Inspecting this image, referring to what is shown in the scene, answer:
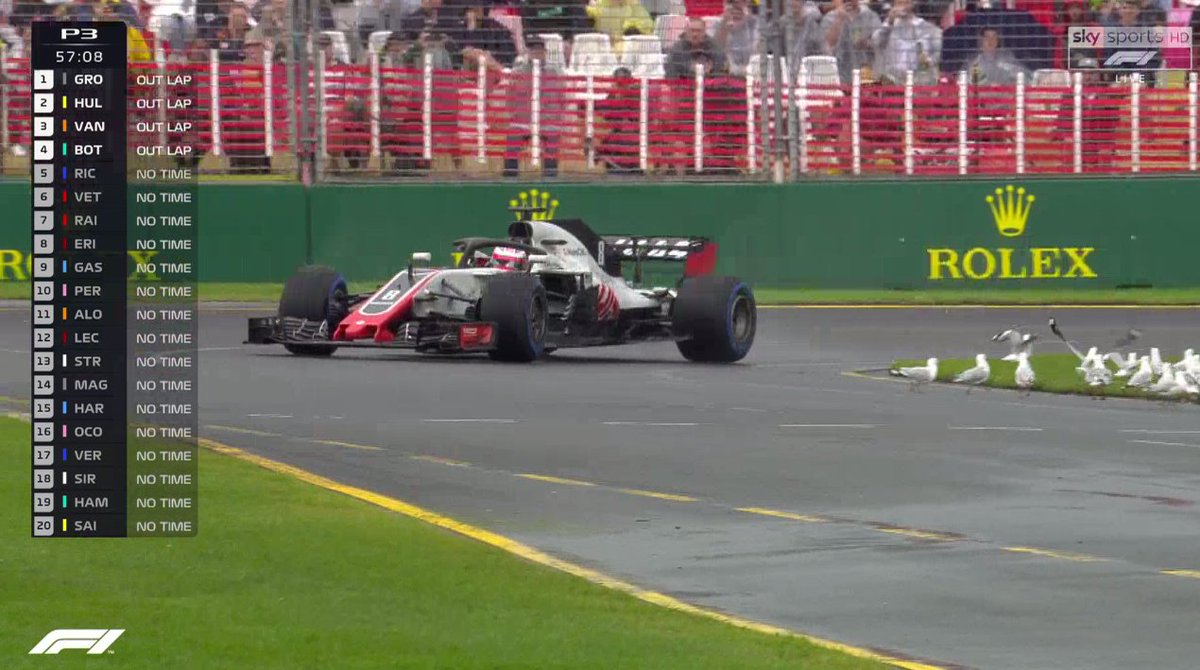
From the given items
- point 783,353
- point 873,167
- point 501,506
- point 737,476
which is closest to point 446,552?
point 501,506

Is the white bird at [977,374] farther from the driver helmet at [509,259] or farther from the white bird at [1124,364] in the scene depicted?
the driver helmet at [509,259]

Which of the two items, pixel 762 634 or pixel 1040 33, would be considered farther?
pixel 1040 33

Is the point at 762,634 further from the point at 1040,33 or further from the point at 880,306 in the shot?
the point at 1040,33

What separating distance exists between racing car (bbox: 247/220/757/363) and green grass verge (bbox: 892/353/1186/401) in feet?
6.19

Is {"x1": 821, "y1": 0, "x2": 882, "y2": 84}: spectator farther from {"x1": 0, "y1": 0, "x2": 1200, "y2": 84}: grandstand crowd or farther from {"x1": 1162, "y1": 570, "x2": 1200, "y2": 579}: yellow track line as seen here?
{"x1": 1162, "y1": 570, "x2": 1200, "y2": 579}: yellow track line

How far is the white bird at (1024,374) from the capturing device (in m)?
18.3

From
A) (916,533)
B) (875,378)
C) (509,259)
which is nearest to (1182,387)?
(875,378)

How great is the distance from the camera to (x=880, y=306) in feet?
86.7

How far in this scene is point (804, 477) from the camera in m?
13.2

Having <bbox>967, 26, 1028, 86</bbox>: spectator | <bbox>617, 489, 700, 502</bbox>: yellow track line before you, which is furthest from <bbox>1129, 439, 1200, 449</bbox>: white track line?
<bbox>967, 26, 1028, 86</bbox>: spectator

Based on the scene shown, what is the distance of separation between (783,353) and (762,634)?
1349 centimetres

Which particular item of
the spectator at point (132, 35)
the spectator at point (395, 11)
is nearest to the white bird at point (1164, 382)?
the spectator at point (132, 35)

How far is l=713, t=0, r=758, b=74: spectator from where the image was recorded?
91.7ft

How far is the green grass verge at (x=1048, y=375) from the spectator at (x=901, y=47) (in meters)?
7.81
